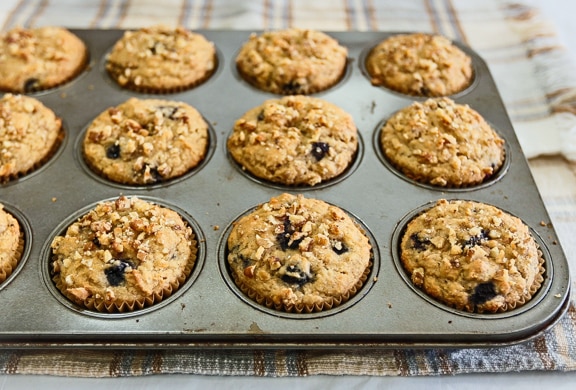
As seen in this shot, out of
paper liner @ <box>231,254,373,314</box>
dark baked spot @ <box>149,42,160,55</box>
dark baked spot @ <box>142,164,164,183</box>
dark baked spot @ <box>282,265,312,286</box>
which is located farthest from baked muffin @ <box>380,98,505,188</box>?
dark baked spot @ <box>149,42,160,55</box>

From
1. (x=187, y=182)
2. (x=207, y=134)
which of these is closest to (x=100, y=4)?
(x=207, y=134)

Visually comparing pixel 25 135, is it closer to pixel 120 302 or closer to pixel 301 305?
pixel 120 302

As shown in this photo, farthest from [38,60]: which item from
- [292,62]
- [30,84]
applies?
[292,62]

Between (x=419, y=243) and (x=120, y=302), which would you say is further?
(x=419, y=243)

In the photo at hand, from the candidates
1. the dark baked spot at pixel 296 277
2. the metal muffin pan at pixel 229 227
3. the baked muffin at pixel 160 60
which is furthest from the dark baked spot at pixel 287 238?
the baked muffin at pixel 160 60

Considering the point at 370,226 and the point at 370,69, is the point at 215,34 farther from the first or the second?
the point at 370,226

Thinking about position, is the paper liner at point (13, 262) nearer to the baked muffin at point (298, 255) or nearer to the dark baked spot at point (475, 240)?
the baked muffin at point (298, 255)
